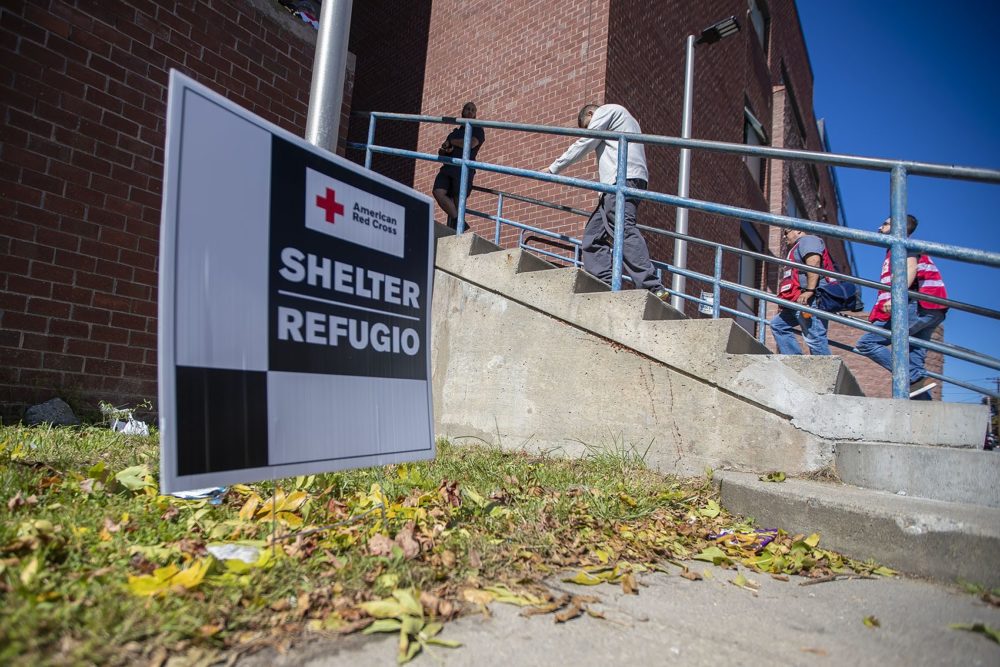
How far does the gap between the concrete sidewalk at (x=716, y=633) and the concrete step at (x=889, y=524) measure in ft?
0.46

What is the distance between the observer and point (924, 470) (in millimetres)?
2863

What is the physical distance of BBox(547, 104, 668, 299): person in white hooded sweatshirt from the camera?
4730mm

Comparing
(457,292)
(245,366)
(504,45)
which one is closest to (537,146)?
(504,45)

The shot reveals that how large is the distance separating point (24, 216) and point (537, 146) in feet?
19.1

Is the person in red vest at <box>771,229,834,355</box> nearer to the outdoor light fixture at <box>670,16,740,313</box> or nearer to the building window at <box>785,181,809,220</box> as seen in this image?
the outdoor light fixture at <box>670,16,740,313</box>

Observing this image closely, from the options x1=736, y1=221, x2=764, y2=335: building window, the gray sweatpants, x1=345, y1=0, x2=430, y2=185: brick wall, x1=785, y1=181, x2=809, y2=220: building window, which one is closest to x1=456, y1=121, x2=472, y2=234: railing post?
the gray sweatpants

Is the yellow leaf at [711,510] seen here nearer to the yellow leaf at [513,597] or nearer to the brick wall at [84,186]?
the yellow leaf at [513,597]

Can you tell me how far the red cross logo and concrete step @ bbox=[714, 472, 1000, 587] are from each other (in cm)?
231

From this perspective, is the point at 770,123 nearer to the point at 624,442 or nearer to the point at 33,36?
the point at 624,442

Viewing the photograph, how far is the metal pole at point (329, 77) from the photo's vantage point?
10.8 ft

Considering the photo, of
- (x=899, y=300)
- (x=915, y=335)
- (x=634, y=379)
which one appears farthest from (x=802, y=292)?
(x=634, y=379)

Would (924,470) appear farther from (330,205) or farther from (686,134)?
(686,134)

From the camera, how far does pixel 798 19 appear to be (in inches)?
703

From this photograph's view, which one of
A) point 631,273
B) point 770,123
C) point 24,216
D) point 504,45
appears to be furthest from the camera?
point 770,123
